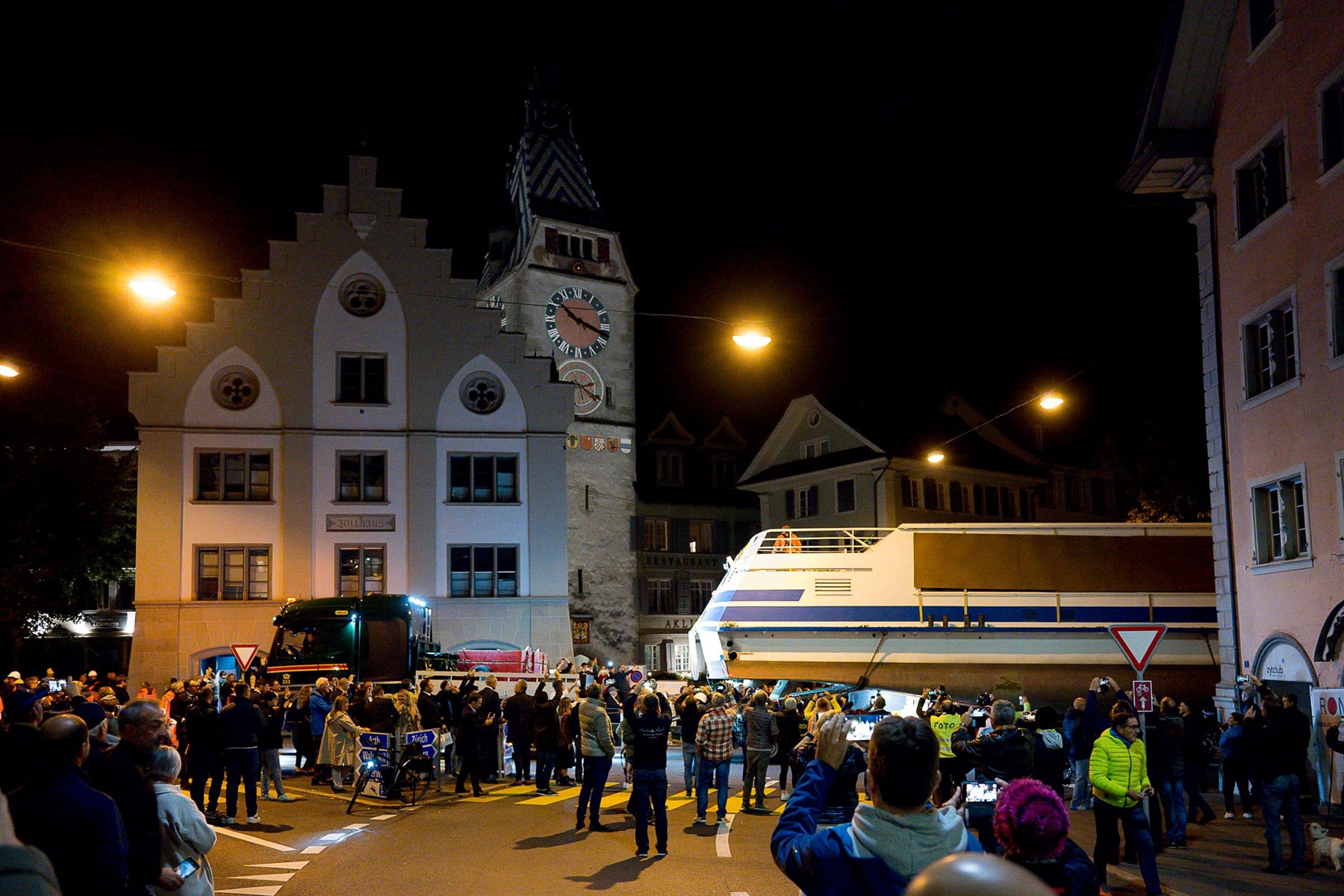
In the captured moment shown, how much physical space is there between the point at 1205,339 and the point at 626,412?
3802cm

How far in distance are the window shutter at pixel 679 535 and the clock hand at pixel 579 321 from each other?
10551 mm

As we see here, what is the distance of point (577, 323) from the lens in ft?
190

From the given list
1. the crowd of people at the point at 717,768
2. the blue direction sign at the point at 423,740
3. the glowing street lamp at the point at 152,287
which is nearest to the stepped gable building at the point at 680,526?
the crowd of people at the point at 717,768

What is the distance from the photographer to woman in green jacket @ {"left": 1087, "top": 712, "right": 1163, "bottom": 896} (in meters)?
10.4

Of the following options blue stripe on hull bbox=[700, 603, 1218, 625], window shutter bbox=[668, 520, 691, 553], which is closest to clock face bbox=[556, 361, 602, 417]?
window shutter bbox=[668, 520, 691, 553]

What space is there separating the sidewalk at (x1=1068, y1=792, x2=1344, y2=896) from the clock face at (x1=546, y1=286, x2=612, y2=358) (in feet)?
144

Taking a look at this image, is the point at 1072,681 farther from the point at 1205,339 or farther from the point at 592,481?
the point at 592,481

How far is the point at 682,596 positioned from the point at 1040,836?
5425 cm

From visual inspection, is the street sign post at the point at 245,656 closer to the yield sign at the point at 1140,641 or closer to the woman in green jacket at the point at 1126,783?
the yield sign at the point at 1140,641

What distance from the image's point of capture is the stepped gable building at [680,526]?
188ft

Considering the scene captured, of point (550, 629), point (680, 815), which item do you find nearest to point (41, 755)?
point (680, 815)

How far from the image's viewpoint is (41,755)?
5441mm

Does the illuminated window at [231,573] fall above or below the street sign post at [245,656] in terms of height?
above

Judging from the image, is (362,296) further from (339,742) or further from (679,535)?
(679,535)
